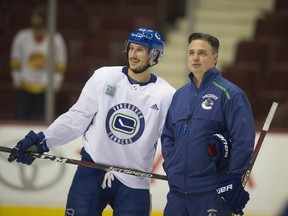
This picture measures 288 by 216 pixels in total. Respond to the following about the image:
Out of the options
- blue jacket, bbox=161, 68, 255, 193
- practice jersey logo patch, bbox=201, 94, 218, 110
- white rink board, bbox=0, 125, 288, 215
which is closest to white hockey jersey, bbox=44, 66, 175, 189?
blue jacket, bbox=161, 68, 255, 193

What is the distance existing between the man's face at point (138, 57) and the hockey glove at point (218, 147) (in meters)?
0.55

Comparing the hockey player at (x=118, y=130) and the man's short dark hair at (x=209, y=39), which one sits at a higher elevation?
the man's short dark hair at (x=209, y=39)

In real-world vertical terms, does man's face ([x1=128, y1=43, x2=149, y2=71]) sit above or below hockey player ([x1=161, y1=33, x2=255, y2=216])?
above

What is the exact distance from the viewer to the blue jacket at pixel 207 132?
13.0 ft

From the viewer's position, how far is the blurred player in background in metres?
7.39

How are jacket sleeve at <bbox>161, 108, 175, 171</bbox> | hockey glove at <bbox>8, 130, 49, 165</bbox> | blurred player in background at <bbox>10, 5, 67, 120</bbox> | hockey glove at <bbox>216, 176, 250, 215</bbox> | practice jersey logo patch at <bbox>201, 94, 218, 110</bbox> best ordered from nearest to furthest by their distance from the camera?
hockey glove at <bbox>216, 176, 250, 215</bbox>, practice jersey logo patch at <bbox>201, 94, 218, 110</bbox>, jacket sleeve at <bbox>161, 108, 175, 171</bbox>, hockey glove at <bbox>8, 130, 49, 165</bbox>, blurred player in background at <bbox>10, 5, 67, 120</bbox>

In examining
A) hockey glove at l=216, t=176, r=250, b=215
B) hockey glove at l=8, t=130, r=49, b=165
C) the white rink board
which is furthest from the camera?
the white rink board

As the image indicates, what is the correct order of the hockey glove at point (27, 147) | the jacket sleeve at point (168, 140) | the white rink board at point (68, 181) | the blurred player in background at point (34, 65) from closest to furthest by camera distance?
the jacket sleeve at point (168, 140)
the hockey glove at point (27, 147)
the white rink board at point (68, 181)
the blurred player in background at point (34, 65)

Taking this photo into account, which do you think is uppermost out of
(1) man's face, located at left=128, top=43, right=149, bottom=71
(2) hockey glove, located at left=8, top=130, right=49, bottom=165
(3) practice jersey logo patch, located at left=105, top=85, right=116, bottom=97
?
(1) man's face, located at left=128, top=43, right=149, bottom=71

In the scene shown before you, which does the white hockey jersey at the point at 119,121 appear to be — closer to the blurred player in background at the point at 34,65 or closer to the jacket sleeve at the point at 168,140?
the jacket sleeve at the point at 168,140

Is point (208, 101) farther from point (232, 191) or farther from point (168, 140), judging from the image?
point (232, 191)

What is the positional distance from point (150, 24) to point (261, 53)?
1.15 m

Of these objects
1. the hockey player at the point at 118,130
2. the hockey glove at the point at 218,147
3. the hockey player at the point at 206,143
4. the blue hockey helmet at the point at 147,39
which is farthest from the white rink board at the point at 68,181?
the hockey glove at the point at 218,147

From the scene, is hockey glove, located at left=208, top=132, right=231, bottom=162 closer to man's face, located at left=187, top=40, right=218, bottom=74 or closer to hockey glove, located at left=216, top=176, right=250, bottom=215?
hockey glove, located at left=216, top=176, right=250, bottom=215
